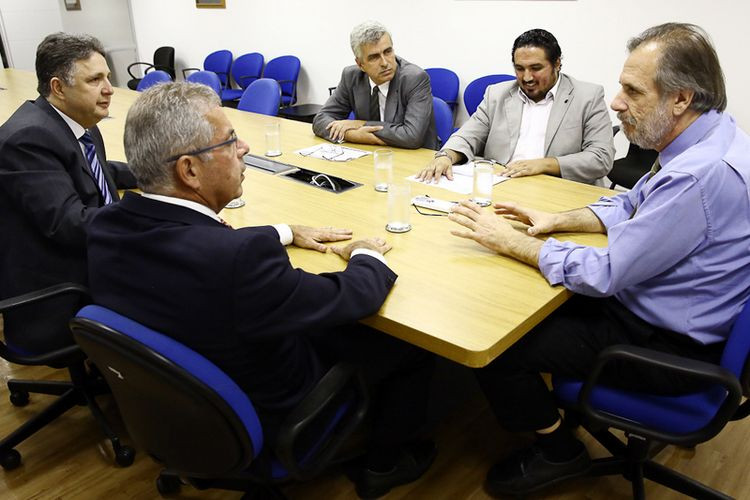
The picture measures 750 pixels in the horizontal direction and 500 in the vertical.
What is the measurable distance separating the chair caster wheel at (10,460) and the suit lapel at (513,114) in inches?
94.5

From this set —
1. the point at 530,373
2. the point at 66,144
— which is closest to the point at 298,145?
the point at 66,144

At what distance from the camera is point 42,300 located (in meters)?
1.65

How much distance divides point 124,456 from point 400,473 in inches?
37.2

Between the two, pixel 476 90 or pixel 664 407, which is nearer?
pixel 664 407

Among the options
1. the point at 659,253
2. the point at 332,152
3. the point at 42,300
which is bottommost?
the point at 42,300

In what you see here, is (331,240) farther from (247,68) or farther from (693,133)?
(247,68)

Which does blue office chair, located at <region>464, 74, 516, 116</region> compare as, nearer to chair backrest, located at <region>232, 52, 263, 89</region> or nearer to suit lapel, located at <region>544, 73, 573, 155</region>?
suit lapel, located at <region>544, 73, 573, 155</region>

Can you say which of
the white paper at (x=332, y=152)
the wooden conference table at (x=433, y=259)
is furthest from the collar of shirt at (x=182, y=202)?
the white paper at (x=332, y=152)

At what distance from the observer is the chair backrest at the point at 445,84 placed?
15.8ft

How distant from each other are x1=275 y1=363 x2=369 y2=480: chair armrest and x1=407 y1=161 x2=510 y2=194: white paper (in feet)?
3.50

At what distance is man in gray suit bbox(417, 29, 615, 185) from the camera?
8.34ft

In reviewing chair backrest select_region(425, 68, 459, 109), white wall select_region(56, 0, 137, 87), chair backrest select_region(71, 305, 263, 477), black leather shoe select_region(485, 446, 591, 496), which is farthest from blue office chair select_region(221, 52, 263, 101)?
chair backrest select_region(71, 305, 263, 477)

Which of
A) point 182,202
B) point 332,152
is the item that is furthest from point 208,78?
point 182,202

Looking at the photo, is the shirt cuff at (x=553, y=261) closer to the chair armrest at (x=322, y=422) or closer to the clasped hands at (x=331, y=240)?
the clasped hands at (x=331, y=240)
